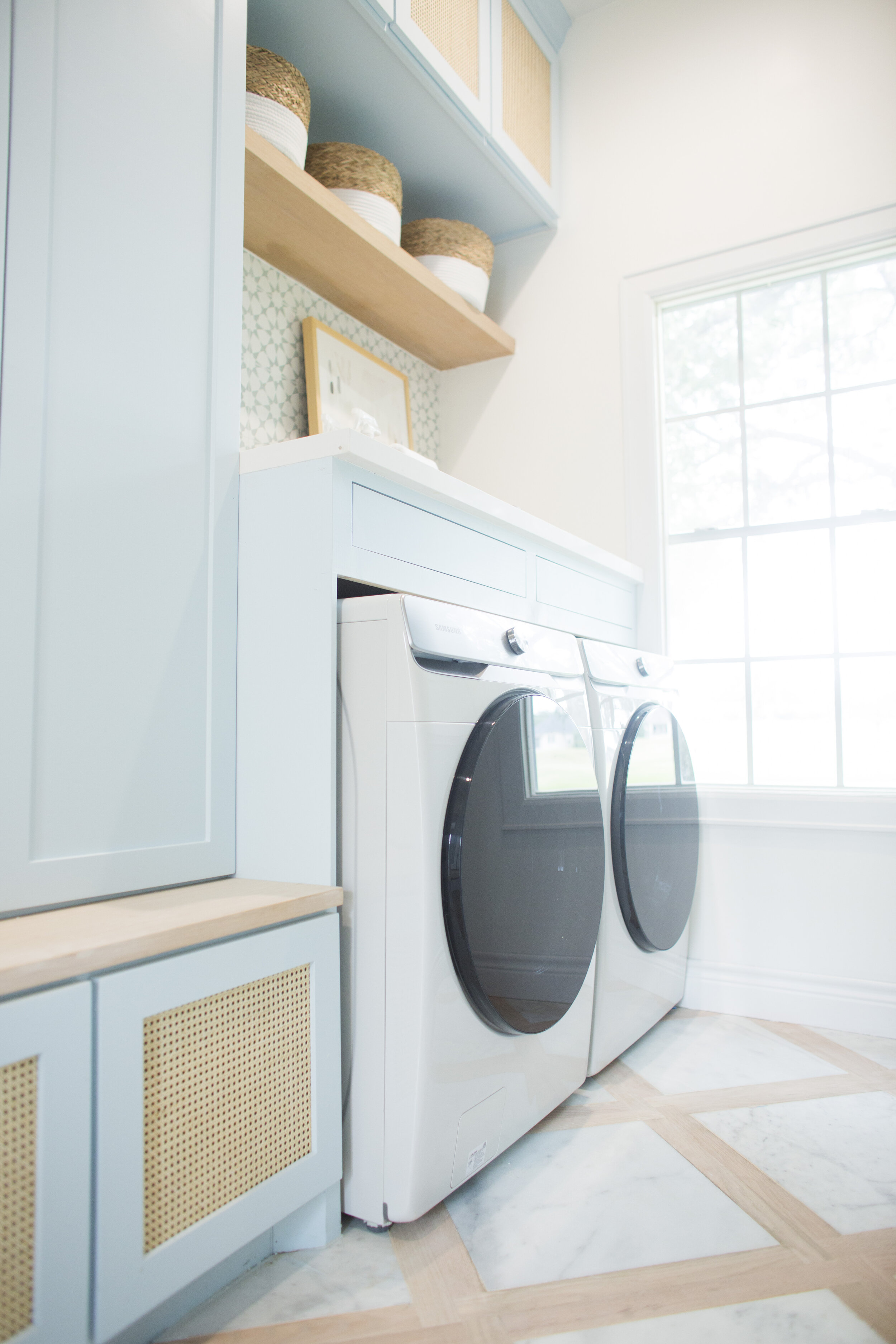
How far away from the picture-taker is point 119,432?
1.26 metres

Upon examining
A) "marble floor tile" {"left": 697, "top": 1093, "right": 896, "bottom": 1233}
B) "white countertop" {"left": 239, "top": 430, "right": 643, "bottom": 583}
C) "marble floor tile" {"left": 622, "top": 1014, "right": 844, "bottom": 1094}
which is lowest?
"marble floor tile" {"left": 622, "top": 1014, "right": 844, "bottom": 1094}

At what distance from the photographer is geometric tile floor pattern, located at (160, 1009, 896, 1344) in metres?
1.06

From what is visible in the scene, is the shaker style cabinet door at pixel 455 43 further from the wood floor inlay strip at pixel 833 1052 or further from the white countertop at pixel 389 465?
the wood floor inlay strip at pixel 833 1052

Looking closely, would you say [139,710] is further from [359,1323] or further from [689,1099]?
[689,1099]

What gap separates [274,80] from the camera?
1851 millimetres

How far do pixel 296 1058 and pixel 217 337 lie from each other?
44.9 inches

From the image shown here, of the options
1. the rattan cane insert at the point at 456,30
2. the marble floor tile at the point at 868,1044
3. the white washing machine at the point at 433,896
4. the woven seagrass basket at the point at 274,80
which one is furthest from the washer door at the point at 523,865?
the rattan cane insert at the point at 456,30

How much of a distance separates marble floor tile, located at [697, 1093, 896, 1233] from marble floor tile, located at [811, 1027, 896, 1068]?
8.5 inches

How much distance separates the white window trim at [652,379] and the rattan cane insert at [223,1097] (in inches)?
65.7

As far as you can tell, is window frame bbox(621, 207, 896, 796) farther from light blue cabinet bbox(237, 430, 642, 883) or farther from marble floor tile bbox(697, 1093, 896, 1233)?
light blue cabinet bbox(237, 430, 642, 883)

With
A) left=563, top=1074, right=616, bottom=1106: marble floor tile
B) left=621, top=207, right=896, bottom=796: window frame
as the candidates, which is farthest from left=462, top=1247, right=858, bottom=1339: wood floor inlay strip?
left=621, top=207, right=896, bottom=796: window frame

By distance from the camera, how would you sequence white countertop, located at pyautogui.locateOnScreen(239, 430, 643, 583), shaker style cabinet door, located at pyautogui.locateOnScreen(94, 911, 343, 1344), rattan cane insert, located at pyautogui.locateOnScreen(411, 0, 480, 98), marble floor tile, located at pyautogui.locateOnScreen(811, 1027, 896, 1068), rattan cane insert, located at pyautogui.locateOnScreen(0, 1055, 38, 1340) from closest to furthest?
rattan cane insert, located at pyautogui.locateOnScreen(0, 1055, 38, 1340) → shaker style cabinet door, located at pyautogui.locateOnScreen(94, 911, 343, 1344) → white countertop, located at pyautogui.locateOnScreen(239, 430, 643, 583) → marble floor tile, located at pyautogui.locateOnScreen(811, 1027, 896, 1068) → rattan cane insert, located at pyautogui.locateOnScreen(411, 0, 480, 98)

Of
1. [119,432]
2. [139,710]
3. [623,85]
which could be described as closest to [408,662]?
[139,710]

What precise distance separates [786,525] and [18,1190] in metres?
2.34
